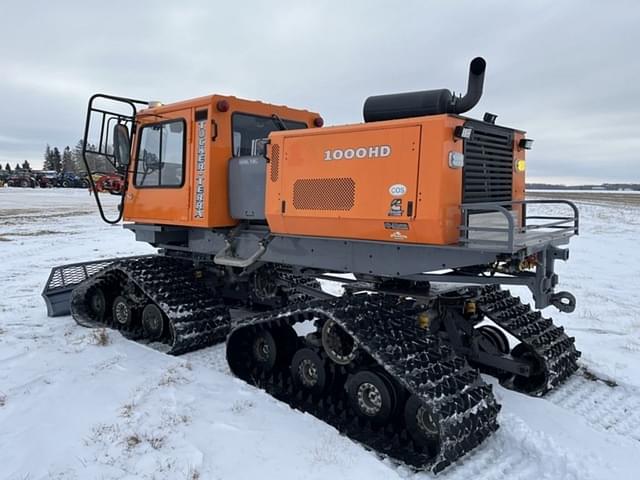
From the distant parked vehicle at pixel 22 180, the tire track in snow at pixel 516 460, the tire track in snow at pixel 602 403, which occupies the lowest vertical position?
the tire track in snow at pixel 516 460

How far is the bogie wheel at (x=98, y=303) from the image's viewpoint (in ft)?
23.7

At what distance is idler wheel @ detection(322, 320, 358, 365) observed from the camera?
182 inches

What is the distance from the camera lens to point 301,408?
4703mm

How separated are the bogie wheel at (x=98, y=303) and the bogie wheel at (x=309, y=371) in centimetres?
354

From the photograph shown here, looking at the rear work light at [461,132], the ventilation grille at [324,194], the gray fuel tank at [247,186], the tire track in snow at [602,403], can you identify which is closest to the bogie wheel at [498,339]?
the tire track in snow at [602,403]

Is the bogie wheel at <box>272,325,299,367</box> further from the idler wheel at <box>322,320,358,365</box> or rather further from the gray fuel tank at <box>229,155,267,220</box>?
the gray fuel tank at <box>229,155,267,220</box>

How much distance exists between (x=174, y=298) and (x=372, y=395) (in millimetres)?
3038

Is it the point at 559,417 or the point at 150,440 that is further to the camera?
the point at 559,417

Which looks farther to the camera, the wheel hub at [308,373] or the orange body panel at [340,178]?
the wheel hub at [308,373]

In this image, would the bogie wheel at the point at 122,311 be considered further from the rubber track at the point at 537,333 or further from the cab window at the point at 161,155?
the rubber track at the point at 537,333

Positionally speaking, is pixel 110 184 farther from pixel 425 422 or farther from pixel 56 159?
pixel 56 159

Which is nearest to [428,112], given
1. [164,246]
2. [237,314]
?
[164,246]

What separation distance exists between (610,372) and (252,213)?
429 centimetres

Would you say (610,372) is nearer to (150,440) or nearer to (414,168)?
(414,168)
